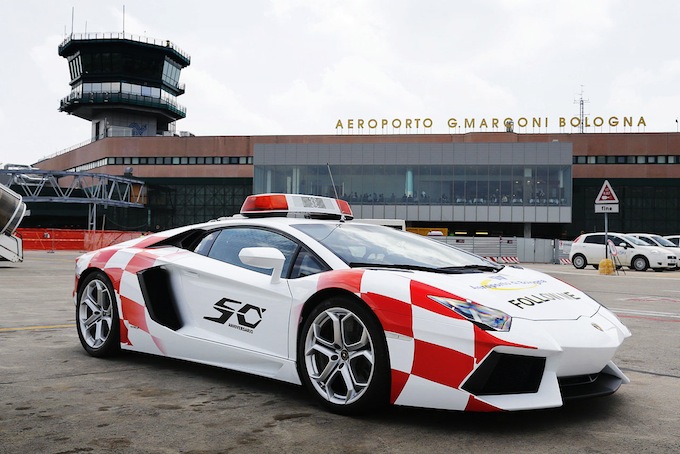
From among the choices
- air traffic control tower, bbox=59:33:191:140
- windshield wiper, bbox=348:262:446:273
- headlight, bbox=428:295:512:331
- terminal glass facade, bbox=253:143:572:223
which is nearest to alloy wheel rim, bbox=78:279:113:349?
windshield wiper, bbox=348:262:446:273

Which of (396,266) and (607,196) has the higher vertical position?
(607,196)

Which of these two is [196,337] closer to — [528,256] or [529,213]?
[528,256]

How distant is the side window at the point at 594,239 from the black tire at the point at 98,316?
26.2m

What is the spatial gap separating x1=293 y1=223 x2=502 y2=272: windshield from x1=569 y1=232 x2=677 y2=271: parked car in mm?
23323

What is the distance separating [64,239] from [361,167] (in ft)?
92.3

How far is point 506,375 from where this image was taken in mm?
3639

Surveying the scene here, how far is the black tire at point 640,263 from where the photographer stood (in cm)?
2742

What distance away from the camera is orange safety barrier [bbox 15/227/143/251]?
39.9 metres

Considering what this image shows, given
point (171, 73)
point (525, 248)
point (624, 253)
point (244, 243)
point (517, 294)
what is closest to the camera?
point (517, 294)

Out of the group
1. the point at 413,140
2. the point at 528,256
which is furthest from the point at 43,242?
the point at 413,140

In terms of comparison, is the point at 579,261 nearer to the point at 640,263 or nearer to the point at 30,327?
the point at 640,263

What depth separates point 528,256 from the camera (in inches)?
1651

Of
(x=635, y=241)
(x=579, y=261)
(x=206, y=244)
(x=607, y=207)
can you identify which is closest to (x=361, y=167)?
(x=579, y=261)

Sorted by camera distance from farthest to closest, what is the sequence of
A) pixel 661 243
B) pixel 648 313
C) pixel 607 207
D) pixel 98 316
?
pixel 661 243 < pixel 607 207 < pixel 648 313 < pixel 98 316
